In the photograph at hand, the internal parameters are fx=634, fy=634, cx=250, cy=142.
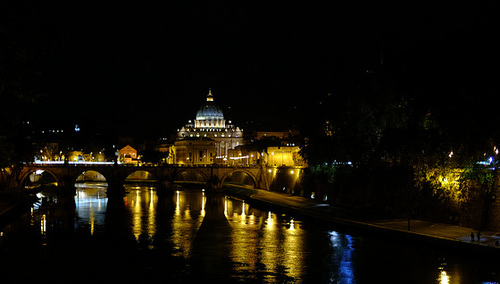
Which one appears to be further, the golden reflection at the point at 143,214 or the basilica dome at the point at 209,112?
the basilica dome at the point at 209,112

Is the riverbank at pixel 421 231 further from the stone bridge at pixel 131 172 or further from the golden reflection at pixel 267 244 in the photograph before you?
the stone bridge at pixel 131 172

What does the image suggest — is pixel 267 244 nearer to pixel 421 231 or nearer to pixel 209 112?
pixel 421 231

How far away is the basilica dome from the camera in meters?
193

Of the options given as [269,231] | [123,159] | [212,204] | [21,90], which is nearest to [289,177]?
[212,204]

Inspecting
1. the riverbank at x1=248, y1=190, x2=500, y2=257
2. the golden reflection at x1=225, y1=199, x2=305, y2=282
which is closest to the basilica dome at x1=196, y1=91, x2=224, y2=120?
the golden reflection at x1=225, y1=199, x2=305, y2=282

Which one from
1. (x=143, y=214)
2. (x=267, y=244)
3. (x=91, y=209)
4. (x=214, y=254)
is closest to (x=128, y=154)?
(x=91, y=209)

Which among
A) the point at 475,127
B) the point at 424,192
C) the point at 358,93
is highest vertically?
the point at 358,93

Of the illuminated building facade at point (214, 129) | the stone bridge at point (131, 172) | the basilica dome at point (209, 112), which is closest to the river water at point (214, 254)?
the stone bridge at point (131, 172)

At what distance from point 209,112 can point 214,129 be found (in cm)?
910

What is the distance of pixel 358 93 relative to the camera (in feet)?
130

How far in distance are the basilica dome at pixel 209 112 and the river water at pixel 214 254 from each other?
14535cm

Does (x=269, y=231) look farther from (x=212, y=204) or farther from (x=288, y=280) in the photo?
(x=212, y=204)

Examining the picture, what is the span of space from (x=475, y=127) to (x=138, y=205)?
39616 millimetres

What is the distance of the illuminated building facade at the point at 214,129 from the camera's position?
180 metres
